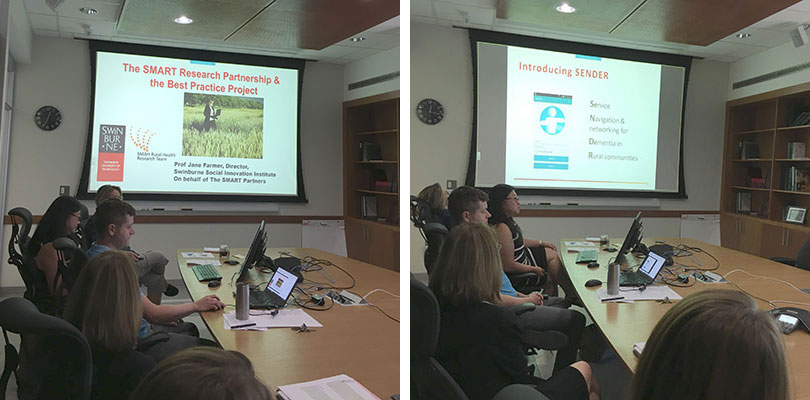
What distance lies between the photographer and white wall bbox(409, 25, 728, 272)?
1426 millimetres

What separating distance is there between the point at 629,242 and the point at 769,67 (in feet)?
1.71

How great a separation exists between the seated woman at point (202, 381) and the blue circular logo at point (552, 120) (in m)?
0.93

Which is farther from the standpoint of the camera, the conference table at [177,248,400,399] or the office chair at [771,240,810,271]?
the conference table at [177,248,400,399]

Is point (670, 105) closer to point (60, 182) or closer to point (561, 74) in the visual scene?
point (561, 74)

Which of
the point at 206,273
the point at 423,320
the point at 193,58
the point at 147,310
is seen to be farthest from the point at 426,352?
the point at 193,58

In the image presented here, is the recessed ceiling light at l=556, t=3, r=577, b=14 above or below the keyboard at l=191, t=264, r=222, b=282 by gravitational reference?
above

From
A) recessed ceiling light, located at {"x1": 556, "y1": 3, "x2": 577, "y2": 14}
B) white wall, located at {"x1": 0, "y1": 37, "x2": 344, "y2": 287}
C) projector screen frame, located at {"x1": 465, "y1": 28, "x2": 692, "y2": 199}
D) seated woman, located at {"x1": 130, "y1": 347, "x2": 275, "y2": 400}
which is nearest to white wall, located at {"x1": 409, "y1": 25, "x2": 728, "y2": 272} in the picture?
projector screen frame, located at {"x1": 465, "y1": 28, "x2": 692, "y2": 199}

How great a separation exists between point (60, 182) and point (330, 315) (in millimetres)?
1068

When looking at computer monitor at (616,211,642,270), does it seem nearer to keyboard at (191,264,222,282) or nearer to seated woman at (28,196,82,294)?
keyboard at (191,264,222,282)

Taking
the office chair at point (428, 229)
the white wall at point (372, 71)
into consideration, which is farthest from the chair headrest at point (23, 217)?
the office chair at point (428, 229)

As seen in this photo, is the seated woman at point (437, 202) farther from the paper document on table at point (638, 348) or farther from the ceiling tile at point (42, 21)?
the ceiling tile at point (42, 21)

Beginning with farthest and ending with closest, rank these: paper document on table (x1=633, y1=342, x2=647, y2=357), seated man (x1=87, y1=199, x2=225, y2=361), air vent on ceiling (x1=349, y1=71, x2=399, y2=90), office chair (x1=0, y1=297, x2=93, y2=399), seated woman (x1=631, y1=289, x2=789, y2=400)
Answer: air vent on ceiling (x1=349, y1=71, x2=399, y2=90) → seated man (x1=87, y1=199, x2=225, y2=361) → office chair (x1=0, y1=297, x2=93, y2=399) → paper document on table (x1=633, y1=342, x2=647, y2=357) → seated woman (x1=631, y1=289, x2=789, y2=400)

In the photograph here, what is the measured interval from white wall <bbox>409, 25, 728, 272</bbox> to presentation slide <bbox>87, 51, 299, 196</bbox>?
0.43 m

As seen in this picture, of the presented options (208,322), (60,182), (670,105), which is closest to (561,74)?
(670,105)
